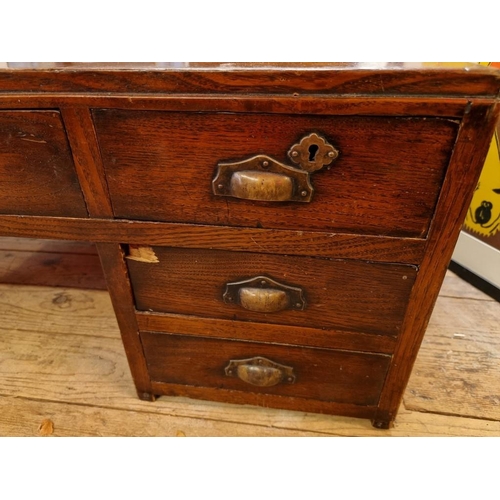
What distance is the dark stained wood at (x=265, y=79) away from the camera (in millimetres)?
473

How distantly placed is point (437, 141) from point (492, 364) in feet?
2.39

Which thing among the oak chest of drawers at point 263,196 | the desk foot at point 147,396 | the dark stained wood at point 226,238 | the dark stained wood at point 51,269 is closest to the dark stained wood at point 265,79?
the oak chest of drawers at point 263,196

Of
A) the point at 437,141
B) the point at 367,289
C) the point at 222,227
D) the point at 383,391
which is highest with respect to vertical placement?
the point at 437,141

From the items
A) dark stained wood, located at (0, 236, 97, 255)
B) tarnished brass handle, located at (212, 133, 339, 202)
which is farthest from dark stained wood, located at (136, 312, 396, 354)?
dark stained wood, located at (0, 236, 97, 255)

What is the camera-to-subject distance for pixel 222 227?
2.05 feet

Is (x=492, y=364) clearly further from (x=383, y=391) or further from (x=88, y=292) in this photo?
(x=88, y=292)

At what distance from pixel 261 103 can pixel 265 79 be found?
3 cm

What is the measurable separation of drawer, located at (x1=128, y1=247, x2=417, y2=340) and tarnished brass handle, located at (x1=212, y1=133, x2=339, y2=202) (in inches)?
5.1

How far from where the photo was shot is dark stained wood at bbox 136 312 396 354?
2.37ft

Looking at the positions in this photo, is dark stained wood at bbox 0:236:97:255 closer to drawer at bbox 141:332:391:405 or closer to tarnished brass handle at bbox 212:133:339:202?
drawer at bbox 141:332:391:405

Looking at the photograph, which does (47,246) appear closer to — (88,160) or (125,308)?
(125,308)

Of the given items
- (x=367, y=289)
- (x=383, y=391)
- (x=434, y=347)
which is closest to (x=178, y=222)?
(x=367, y=289)

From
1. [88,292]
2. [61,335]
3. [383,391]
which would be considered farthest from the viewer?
[88,292]

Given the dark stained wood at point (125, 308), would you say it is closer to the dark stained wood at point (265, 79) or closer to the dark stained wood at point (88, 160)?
the dark stained wood at point (88, 160)
